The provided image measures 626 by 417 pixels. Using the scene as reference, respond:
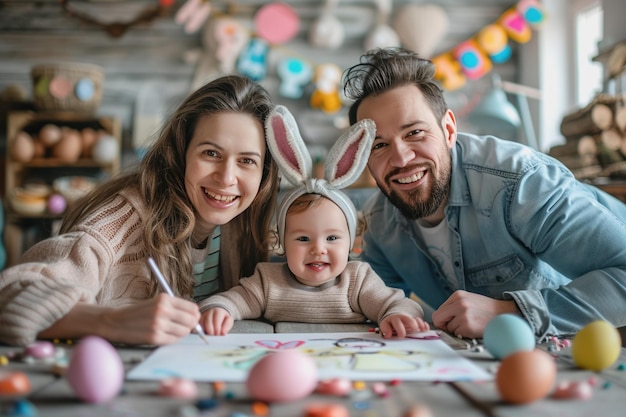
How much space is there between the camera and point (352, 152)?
1.34 metres

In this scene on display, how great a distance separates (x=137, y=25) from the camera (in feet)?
14.9

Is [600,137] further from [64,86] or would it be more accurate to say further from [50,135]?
[50,135]

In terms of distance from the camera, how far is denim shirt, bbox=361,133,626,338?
117 centimetres

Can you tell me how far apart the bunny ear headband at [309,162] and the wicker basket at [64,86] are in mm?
3097

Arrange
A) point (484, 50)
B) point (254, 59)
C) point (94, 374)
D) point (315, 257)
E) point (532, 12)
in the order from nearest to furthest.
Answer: point (94, 374), point (315, 257), point (532, 12), point (254, 59), point (484, 50)

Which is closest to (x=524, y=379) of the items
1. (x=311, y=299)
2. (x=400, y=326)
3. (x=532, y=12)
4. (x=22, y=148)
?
(x=400, y=326)

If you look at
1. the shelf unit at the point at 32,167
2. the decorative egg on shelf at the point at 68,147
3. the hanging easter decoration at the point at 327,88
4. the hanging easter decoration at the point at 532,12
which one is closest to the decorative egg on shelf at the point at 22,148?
the shelf unit at the point at 32,167

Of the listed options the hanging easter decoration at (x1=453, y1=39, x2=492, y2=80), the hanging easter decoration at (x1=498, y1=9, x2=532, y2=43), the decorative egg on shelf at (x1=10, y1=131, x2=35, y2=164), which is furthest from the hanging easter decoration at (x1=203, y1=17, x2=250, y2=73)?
the hanging easter decoration at (x1=498, y1=9, x2=532, y2=43)

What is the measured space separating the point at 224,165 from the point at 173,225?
182 millimetres

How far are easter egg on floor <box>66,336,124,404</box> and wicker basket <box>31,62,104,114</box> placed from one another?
12.1ft

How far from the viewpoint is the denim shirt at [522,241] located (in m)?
1.17

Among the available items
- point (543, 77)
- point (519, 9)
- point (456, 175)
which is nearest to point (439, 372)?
point (456, 175)

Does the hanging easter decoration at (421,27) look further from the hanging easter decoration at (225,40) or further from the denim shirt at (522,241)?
the denim shirt at (522,241)

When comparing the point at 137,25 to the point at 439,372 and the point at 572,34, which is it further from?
the point at 439,372
